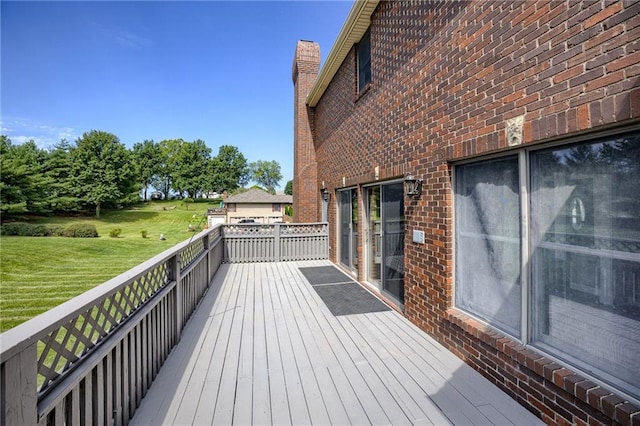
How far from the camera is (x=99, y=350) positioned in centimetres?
188

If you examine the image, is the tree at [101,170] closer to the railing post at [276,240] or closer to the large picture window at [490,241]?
the railing post at [276,240]

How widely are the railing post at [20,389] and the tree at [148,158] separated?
70.0 meters

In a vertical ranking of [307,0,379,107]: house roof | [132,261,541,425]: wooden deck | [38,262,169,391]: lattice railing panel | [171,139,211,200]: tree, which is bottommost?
[132,261,541,425]: wooden deck

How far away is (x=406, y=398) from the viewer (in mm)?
2609

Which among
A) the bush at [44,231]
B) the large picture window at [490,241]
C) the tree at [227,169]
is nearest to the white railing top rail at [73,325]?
the large picture window at [490,241]

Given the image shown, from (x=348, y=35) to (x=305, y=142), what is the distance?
4965mm

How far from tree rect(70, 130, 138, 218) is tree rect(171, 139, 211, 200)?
58.7 ft

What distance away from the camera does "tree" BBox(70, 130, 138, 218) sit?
37875 mm

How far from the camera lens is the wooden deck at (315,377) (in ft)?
7.86

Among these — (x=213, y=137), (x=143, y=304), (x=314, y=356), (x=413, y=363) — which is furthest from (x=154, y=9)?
(x=213, y=137)

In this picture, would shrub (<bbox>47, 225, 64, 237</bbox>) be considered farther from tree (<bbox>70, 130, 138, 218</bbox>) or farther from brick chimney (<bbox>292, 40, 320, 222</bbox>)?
tree (<bbox>70, 130, 138, 218</bbox>)

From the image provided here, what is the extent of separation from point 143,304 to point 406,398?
2.38 meters

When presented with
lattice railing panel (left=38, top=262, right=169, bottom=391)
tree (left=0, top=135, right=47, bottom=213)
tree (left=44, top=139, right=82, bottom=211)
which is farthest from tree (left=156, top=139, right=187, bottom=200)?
lattice railing panel (left=38, top=262, right=169, bottom=391)

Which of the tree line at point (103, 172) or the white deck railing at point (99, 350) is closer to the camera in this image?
the white deck railing at point (99, 350)
